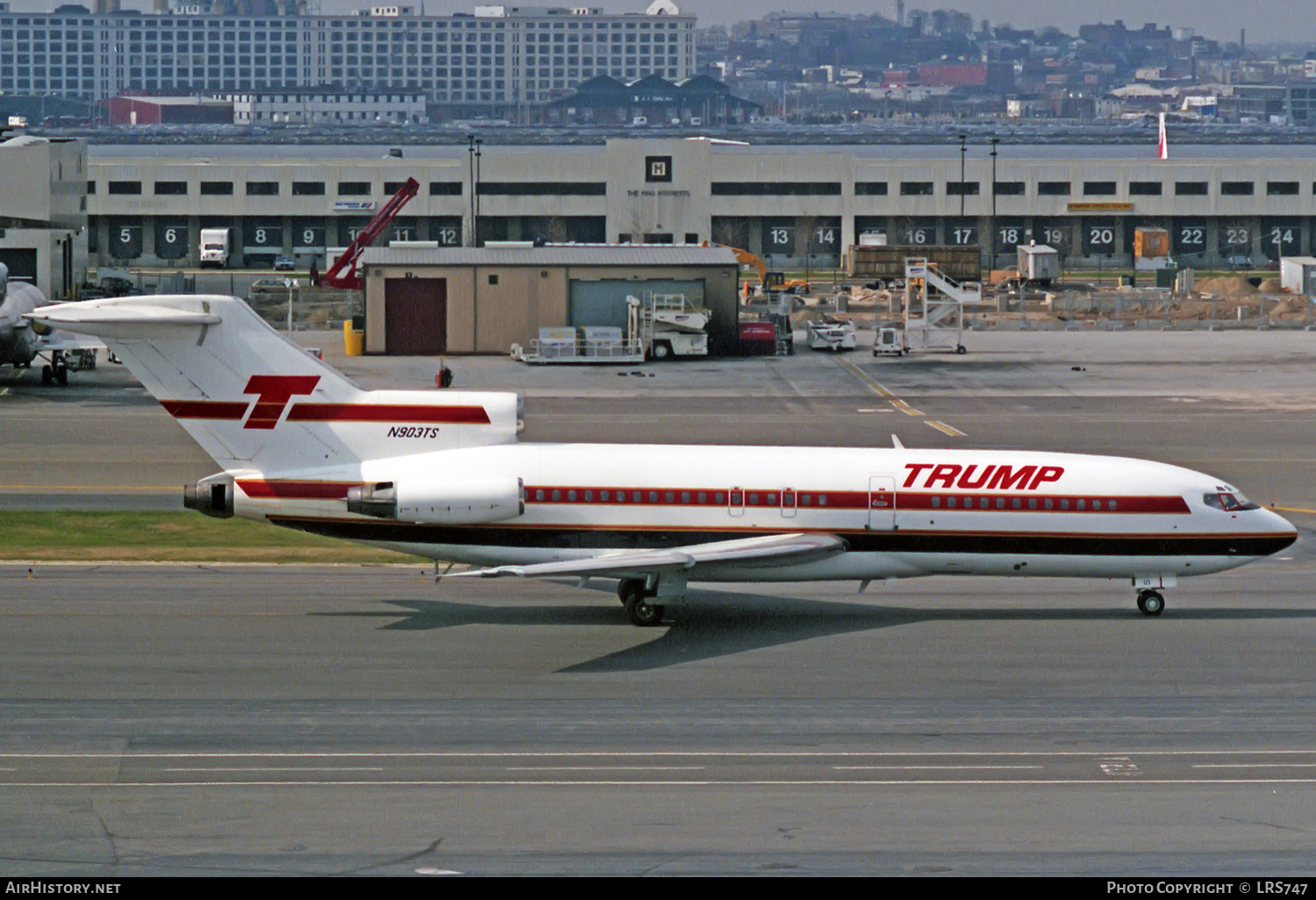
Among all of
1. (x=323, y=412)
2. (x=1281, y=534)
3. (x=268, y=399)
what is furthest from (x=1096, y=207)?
(x=268, y=399)

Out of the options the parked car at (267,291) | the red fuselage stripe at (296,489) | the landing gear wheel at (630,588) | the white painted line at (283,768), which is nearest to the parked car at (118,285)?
the parked car at (267,291)

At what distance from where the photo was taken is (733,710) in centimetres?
2608

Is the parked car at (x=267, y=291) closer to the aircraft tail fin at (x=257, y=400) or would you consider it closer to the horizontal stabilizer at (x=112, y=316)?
the aircraft tail fin at (x=257, y=400)

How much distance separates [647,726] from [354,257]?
81503 millimetres

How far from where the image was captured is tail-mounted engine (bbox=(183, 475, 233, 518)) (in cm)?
3139

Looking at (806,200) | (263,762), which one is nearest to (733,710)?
(263,762)

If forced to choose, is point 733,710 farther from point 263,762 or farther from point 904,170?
point 904,170

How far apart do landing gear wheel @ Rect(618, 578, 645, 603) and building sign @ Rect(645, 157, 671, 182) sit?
11056 centimetres

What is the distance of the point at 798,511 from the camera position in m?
32.1

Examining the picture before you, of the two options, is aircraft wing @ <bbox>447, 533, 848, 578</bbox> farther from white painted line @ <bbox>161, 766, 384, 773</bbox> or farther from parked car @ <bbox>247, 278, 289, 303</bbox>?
parked car @ <bbox>247, 278, 289, 303</bbox>

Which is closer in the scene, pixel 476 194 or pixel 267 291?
Result: pixel 267 291

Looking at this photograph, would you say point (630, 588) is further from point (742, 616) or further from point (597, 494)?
point (742, 616)

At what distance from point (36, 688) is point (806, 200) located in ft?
409

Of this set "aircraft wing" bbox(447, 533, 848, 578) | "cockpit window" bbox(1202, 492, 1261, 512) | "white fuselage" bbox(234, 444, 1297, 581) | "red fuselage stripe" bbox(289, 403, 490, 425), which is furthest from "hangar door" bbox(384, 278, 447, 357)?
"cockpit window" bbox(1202, 492, 1261, 512)
